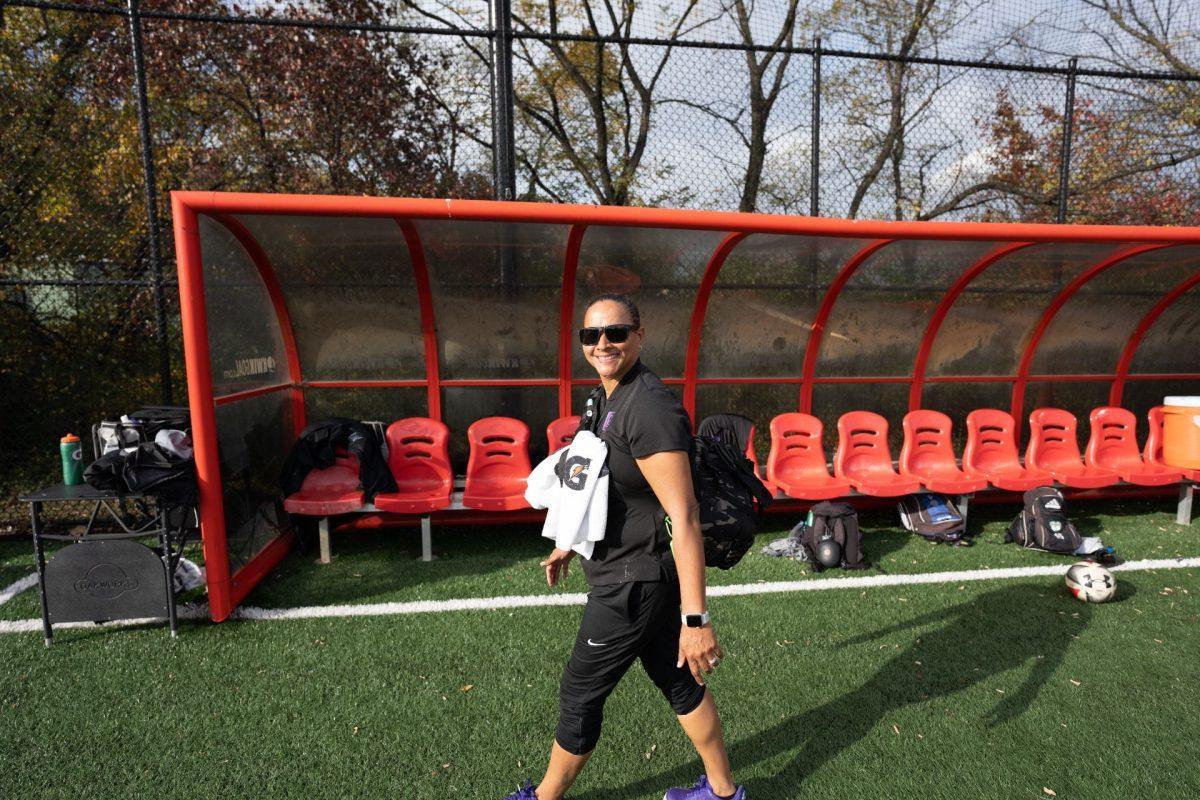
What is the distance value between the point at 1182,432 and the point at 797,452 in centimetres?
337

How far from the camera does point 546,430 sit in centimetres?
576

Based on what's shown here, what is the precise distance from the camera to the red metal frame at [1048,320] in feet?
18.0

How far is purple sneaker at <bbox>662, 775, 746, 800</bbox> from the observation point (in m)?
2.15

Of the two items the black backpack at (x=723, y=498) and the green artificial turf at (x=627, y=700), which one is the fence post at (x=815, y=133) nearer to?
the green artificial turf at (x=627, y=700)

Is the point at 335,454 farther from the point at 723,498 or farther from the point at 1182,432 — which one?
the point at 1182,432

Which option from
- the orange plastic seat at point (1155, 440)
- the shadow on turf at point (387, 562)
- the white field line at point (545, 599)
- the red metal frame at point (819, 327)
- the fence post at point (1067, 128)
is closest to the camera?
the white field line at point (545, 599)

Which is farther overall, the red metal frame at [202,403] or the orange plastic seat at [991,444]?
the orange plastic seat at [991,444]

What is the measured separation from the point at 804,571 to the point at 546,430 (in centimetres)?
247

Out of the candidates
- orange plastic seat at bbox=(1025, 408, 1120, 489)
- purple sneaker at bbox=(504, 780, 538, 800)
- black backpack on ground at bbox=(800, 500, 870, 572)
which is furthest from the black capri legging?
orange plastic seat at bbox=(1025, 408, 1120, 489)

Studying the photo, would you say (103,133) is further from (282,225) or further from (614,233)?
(614,233)

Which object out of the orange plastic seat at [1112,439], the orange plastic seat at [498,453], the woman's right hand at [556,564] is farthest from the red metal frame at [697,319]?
the orange plastic seat at [1112,439]

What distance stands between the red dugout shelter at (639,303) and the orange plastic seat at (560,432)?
271 millimetres

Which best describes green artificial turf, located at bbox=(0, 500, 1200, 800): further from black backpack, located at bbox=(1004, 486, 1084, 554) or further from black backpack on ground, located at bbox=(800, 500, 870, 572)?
black backpack, located at bbox=(1004, 486, 1084, 554)

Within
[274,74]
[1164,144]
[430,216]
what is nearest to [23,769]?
[430,216]
